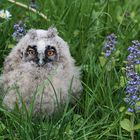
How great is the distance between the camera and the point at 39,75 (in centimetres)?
512

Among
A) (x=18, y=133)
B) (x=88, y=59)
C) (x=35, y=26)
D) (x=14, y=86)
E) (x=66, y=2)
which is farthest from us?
(x=66, y=2)

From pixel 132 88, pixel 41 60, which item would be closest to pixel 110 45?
pixel 41 60

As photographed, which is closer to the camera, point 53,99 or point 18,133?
point 18,133

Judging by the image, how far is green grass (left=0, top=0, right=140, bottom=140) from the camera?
15.6 ft

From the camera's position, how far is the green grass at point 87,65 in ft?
15.6

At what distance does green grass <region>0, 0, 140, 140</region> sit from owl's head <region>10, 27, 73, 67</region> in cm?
39

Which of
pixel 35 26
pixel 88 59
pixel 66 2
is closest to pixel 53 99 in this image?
pixel 88 59

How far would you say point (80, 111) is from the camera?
5.32m

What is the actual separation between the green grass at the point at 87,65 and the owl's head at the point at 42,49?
388mm

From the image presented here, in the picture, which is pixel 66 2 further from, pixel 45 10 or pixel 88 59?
pixel 88 59

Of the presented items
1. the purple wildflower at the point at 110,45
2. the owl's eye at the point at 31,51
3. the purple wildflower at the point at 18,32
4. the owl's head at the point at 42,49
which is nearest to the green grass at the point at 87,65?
the purple wildflower at the point at 110,45

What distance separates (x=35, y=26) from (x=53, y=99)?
1.42 meters

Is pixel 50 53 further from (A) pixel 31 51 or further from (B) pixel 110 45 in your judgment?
(B) pixel 110 45

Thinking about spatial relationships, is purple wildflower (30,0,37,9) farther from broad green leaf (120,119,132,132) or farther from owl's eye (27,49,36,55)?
broad green leaf (120,119,132,132)
